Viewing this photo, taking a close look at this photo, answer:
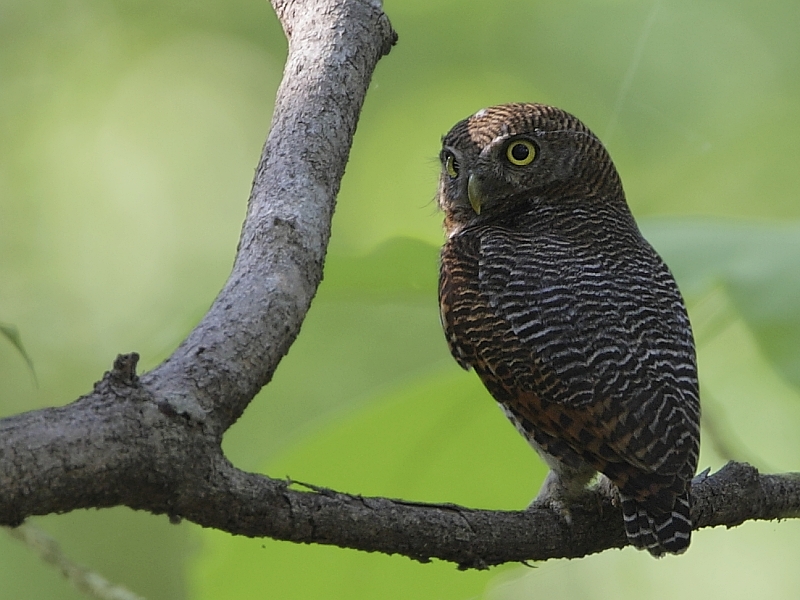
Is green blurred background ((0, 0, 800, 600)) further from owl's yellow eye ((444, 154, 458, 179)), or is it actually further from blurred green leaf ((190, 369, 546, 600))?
owl's yellow eye ((444, 154, 458, 179))

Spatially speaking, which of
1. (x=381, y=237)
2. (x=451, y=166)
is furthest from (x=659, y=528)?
(x=381, y=237)

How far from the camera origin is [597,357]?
3.15 meters

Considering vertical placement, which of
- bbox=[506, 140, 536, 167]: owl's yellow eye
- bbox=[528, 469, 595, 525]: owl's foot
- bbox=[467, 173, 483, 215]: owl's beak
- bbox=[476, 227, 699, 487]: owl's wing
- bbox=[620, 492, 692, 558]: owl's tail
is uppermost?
bbox=[506, 140, 536, 167]: owl's yellow eye

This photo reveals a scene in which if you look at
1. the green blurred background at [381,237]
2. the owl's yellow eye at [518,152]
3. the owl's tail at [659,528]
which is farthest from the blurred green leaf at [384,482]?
the owl's yellow eye at [518,152]

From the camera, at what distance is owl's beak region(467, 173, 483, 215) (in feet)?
13.6

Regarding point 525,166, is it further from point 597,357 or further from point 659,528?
point 659,528

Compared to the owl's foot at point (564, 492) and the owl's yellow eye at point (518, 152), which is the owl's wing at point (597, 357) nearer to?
the owl's foot at point (564, 492)

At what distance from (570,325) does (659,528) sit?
2.23 ft

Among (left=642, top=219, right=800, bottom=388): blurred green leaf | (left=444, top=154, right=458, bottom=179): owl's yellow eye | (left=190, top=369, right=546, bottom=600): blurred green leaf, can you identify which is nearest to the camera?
(left=642, top=219, right=800, bottom=388): blurred green leaf

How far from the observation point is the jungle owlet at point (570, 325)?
3.04 m

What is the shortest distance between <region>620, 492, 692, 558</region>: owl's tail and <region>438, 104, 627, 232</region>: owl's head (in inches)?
56.3

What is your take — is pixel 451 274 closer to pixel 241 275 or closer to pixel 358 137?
pixel 241 275

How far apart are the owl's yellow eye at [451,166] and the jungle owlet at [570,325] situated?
0.11 metres

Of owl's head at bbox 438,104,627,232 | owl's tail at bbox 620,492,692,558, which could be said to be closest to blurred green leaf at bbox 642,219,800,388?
owl's tail at bbox 620,492,692,558
